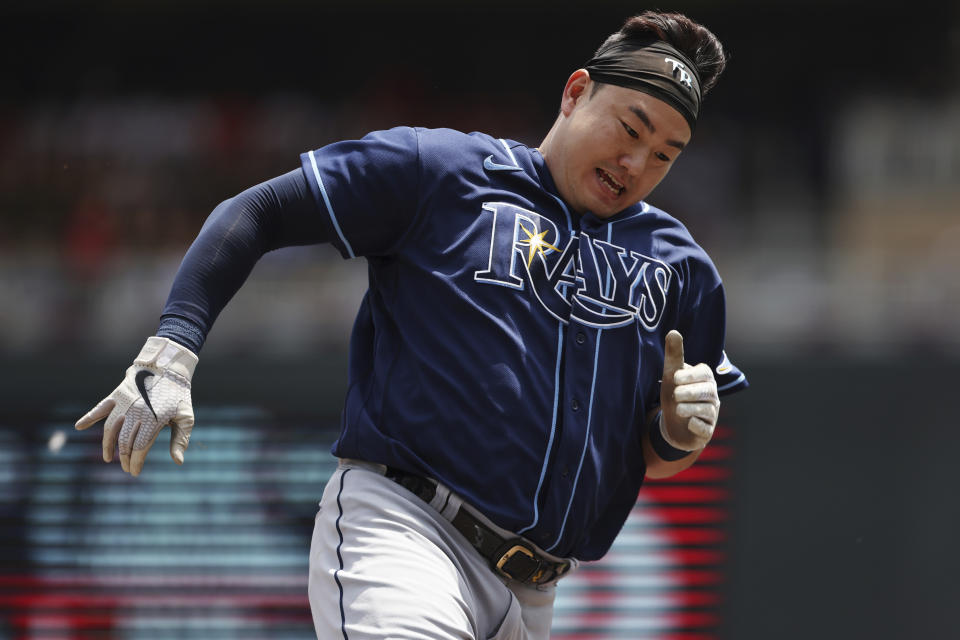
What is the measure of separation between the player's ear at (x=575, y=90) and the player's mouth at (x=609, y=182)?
0.19 meters

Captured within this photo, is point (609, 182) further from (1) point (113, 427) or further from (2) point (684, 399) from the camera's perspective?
(1) point (113, 427)


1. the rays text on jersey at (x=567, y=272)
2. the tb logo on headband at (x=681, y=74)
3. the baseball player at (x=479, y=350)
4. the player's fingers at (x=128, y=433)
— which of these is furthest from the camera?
the tb logo on headband at (x=681, y=74)

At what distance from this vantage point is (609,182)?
2338 mm

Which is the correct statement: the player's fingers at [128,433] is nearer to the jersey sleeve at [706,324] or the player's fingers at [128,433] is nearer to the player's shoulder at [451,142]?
the player's shoulder at [451,142]

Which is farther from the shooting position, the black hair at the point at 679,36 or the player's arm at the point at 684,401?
the black hair at the point at 679,36

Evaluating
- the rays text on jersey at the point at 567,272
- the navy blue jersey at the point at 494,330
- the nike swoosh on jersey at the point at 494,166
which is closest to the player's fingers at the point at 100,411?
the navy blue jersey at the point at 494,330

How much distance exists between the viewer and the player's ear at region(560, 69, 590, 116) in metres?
2.42

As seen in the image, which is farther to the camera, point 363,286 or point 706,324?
point 363,286

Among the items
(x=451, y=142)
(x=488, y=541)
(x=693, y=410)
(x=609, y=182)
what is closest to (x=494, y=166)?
(x=451, y=142)

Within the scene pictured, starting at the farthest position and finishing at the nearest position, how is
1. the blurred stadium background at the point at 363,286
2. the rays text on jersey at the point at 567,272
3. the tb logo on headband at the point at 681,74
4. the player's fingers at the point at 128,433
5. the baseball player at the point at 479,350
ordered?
the blurred stadium background at the point at 363,286 < the tb logo on headband at the point at 681,74 < the rays text on jersey at the point at 567,272 < the baseball player at the point at 479,350 < the player's fingers at the point at 128,433

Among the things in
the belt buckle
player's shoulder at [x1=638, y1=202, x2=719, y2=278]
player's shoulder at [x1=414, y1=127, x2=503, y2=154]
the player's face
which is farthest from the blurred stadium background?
player's shoulder at [x1=638, y1=202, x2=719, y2=278]

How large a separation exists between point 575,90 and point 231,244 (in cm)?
82

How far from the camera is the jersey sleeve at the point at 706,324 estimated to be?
2.49 meters

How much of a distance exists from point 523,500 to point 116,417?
2.52ft
